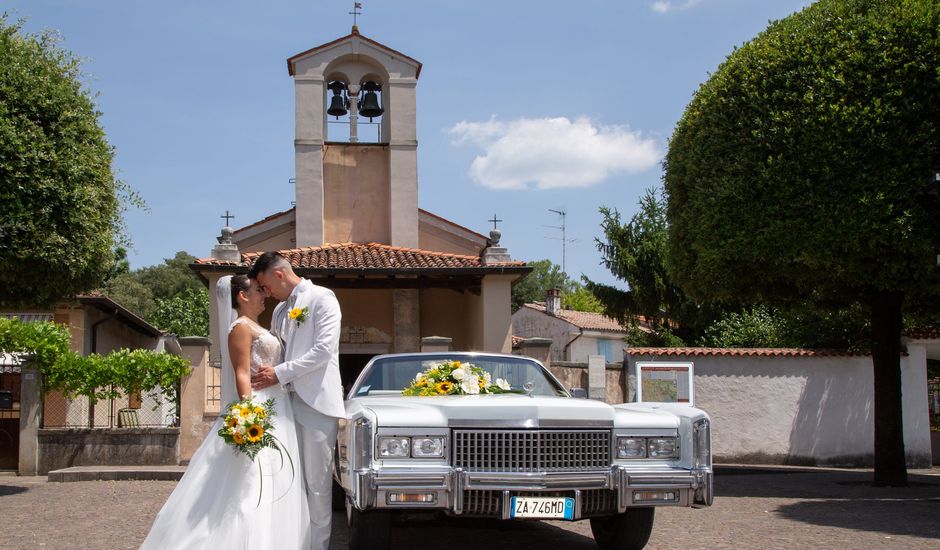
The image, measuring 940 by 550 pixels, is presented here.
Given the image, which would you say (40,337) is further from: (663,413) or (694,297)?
(663,413)

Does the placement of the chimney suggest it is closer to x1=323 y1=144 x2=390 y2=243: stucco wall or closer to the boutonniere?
x1=323 y1=144 x2=390 y2=243: stucco wall

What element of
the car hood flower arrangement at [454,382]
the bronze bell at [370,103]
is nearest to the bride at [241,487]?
the car hood flower arrangement at [454,382]

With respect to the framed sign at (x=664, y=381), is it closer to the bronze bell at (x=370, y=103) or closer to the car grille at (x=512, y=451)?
the car grille at (x=512, y=451)

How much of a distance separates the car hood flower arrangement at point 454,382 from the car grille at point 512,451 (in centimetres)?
130

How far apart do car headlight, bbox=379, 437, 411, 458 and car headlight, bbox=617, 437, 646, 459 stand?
→ 1.42 m

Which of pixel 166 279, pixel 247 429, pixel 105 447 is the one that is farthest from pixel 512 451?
pixel 166 279

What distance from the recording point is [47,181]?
11.5 metres

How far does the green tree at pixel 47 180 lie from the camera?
11328 millimetres

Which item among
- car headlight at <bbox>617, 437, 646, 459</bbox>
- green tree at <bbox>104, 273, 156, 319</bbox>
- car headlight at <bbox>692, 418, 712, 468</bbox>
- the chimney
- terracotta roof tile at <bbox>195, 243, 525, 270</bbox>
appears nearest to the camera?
car headlight at <bbox>617, 437, 646, 459</bbox>

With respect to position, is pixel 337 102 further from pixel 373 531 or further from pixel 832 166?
pixel 373 531

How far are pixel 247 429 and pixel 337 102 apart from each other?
17127mm

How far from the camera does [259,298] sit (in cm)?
588

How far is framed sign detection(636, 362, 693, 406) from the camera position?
1490 centimetres

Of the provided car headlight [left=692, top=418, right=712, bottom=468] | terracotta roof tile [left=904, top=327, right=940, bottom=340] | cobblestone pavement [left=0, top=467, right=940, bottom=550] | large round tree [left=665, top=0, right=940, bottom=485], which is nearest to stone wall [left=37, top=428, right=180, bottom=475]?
cobblestone pavement [left=0, top=467, right=940, bottom=550]
